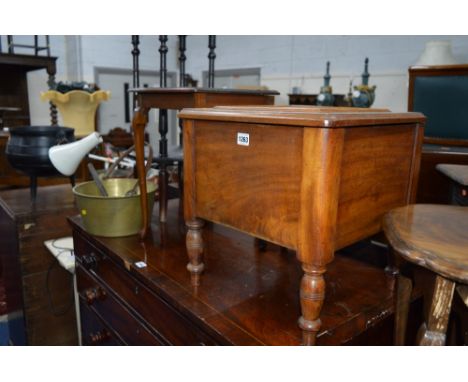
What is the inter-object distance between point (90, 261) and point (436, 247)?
50.9 inches

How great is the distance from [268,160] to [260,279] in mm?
449

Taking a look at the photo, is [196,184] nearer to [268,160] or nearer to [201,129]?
[201,129]

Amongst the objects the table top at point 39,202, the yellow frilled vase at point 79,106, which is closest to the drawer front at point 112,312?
the table top at point 39,202

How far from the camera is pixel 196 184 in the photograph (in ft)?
3.56

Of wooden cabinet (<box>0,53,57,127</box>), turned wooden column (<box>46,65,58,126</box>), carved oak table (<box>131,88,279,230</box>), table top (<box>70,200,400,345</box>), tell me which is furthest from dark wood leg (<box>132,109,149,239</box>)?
wooden cabinet (<box>0,53,57,127</box>)

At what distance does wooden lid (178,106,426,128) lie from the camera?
2.52ft

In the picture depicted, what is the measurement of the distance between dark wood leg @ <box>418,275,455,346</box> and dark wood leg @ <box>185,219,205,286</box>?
1.96 ft

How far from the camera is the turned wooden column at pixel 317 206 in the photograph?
2.51 ft

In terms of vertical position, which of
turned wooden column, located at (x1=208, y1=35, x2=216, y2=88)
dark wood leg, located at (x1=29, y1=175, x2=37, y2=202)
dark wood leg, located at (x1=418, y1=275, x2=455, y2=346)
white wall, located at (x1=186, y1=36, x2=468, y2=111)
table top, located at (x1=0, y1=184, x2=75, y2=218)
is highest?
white wall, located at (x1=186, y1=36, x2=468, y2=111)

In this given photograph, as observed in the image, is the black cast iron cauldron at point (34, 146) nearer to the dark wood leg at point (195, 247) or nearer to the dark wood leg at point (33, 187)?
the dark wood leg at point (33, 187)

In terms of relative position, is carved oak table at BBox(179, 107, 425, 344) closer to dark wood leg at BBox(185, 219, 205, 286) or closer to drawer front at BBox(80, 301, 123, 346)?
dark wood leg at BBox(185, 219, 205, 286)

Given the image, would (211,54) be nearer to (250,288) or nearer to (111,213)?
(111,213)

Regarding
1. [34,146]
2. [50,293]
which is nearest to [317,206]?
[34,146]

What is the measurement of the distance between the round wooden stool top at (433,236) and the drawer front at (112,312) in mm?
774
